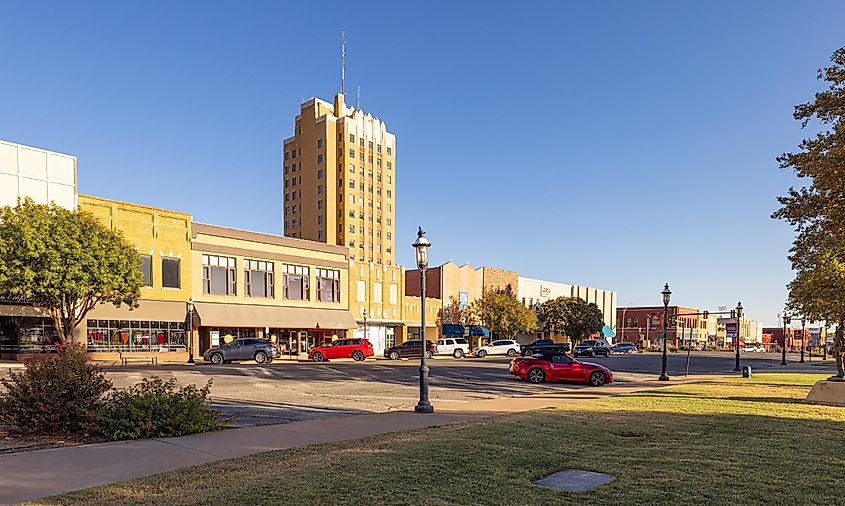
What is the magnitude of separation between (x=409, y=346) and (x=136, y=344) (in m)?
20.3

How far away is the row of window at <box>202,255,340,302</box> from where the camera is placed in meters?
48.9

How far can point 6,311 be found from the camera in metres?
38.3

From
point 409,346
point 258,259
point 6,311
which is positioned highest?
point 258,259

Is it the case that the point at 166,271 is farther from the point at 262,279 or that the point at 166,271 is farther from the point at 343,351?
the point at 343,351

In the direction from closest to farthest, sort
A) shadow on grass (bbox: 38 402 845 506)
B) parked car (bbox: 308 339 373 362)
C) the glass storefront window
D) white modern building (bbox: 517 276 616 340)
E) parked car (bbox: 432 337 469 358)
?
shadow on grass (bbox: 38 402 845 506), the glass storefront window, parked car (bbox: 308 339 373 362), parked car (bbox: 432 337 469 358), white modern building (bbox: 517 276 616 340)

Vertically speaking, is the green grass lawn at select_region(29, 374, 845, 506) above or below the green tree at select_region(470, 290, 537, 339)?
above

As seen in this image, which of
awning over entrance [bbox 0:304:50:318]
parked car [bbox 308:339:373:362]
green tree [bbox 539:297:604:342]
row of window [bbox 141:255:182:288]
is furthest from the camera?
green tree [bbox 539:297:604:342]

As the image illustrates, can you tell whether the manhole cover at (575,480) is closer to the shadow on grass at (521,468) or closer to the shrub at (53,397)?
the shadow on grass at (521,468)

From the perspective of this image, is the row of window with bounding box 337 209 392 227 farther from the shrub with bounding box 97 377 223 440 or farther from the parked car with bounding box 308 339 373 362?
the shrub with bounding box 97 377 223 440

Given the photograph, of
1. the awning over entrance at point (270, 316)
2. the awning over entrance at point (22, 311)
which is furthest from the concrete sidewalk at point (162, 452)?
the awning over entrance at point (270, 316)

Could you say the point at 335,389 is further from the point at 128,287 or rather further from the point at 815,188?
the point at 128,287

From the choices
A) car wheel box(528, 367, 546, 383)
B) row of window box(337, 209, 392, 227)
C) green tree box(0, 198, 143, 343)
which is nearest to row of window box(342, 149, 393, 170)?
row of window box(337, 209, 392, 227)

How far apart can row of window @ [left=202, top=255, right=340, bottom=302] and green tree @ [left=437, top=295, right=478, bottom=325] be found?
1836 cm

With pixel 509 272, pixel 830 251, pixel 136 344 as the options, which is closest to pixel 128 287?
pixel 136 344
